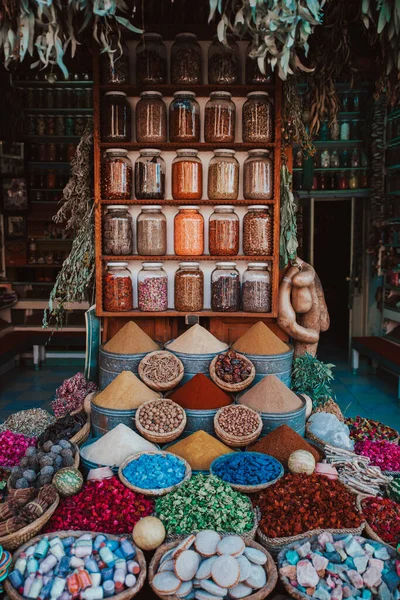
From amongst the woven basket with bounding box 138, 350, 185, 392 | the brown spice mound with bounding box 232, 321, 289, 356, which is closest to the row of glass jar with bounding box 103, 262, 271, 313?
the brown spice mound with bounding box 232, 321, 289, 356

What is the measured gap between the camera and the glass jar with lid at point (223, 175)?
2930mm

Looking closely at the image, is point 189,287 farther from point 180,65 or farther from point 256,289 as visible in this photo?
point 180,65

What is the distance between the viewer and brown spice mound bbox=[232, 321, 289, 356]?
112 inches

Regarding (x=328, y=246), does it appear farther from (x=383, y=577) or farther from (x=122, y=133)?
(x=383, y=577)

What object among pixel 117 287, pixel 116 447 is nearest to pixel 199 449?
pixel 116 447

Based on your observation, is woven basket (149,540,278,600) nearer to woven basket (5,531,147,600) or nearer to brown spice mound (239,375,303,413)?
woven basket (5,531,147,600)

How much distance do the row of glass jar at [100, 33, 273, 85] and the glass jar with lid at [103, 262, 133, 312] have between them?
3.20 ft

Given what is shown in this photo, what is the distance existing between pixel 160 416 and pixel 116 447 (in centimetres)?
24

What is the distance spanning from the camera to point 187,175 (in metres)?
2.93

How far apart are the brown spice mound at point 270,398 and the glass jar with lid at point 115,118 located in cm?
146

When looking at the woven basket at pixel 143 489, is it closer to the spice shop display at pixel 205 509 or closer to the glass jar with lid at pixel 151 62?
the spice shop display at pixel 205 509

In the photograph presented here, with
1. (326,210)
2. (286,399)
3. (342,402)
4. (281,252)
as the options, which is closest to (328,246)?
(326,210)

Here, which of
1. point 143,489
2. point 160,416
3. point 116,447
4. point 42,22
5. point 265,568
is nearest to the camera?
point 265,568

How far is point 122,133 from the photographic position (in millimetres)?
2932
